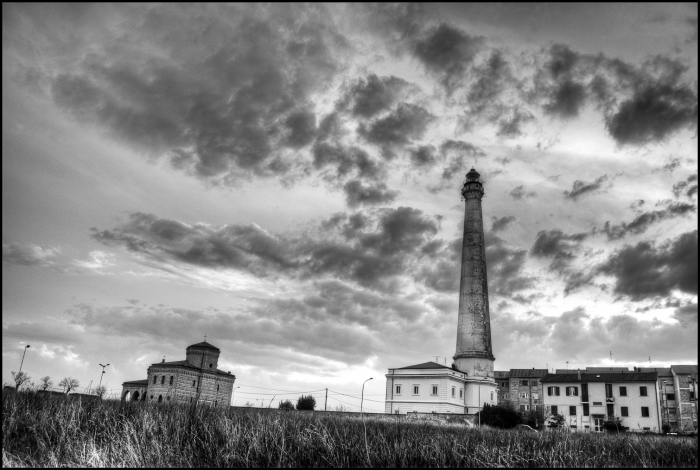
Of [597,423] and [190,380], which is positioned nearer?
[597,423]

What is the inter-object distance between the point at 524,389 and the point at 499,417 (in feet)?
117

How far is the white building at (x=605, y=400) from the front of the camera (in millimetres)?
55234

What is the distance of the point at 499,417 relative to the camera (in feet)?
137

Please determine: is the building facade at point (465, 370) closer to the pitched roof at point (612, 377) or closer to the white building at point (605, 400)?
the white building at point (605, 400)

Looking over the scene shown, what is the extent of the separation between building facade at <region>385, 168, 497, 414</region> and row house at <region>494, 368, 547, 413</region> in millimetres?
20048

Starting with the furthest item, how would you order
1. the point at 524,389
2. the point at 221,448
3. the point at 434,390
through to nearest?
the point at 524,389
the point at 434,390
the point at 221,448

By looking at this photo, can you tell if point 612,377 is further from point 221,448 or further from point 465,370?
point 221,448

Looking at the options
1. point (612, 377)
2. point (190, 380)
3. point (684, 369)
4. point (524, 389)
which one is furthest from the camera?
point (524, 389)

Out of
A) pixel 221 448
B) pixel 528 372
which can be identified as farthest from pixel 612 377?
pixel 221 448

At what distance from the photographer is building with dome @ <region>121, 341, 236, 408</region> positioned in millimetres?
66500

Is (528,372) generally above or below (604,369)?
below

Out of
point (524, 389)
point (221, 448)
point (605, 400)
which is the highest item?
point (524, 389)

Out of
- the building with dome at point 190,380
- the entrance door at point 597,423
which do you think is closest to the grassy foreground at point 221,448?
the entrance door at point 597,423

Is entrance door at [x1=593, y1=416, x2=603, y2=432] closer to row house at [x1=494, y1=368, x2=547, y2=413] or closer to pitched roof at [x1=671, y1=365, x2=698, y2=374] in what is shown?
row house at [x1=494, y1=368, x2=547, y2=413]
